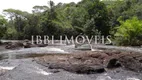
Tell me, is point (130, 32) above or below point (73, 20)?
below

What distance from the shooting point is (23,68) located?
1345 centimetres

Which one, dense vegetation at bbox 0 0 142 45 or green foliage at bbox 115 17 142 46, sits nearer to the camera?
green foliage at bbox 115 17 142 46

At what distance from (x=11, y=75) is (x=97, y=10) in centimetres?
3660

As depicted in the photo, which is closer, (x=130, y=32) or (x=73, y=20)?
(x=130, y=32)

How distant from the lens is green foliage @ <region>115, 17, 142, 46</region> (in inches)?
1320

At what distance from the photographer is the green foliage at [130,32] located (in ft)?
110

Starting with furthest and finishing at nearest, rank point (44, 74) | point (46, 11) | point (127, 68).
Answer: point (46, 11), point (127, 68), point (44, 74)

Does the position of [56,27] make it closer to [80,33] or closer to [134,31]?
[80,33]

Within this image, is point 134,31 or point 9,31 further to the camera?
point 9,31

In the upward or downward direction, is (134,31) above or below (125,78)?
above

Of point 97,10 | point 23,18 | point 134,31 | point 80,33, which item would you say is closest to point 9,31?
point 23,18

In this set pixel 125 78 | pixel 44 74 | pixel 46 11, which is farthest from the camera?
pixel 46 11

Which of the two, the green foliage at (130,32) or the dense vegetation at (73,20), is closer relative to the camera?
the green foliage at (130,32)

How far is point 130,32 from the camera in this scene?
34031 millimetres
